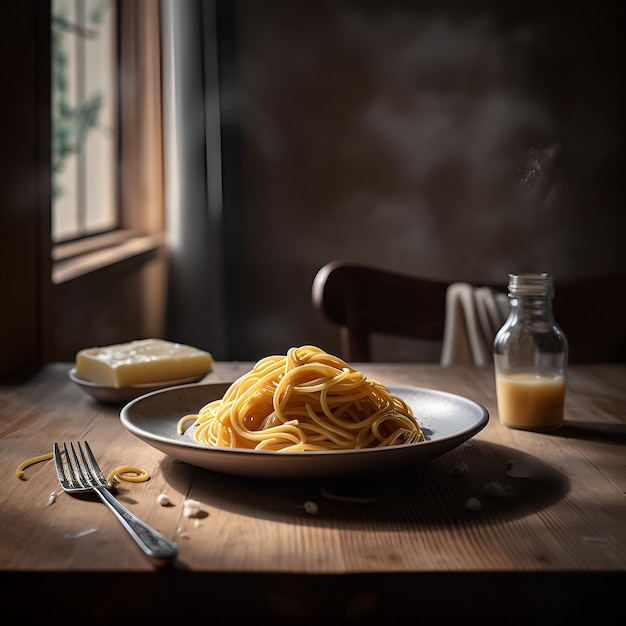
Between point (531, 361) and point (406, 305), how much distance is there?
3.00 ft

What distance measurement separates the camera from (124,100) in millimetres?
3404

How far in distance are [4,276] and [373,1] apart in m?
2.35

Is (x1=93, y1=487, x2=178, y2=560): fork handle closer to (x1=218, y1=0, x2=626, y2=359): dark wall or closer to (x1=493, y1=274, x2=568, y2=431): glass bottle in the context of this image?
(x1=493, y1=274, x2=568, y2=431): glass bottle

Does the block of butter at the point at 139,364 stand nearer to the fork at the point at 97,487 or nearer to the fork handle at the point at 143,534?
the fork at the point at 97,487

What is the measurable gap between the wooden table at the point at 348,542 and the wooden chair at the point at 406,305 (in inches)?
39.8

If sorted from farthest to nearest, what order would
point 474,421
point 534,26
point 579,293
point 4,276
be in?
point 534,26, point 579,293, point 4,276, point 474,421

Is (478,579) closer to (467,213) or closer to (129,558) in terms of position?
(129,558)

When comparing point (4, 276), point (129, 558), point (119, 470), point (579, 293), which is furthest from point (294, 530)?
point (579, 293)

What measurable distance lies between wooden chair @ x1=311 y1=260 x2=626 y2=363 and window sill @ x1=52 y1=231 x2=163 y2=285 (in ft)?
2.40

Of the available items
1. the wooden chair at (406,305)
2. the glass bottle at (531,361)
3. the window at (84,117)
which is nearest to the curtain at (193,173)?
the window at (84,117)

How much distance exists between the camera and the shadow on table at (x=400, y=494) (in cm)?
76

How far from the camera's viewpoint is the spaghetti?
0.89 meters

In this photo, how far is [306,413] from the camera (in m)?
0.91

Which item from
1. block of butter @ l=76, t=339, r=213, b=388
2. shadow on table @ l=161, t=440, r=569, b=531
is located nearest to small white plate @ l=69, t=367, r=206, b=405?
block of butter @ l=76, t=339, r=213, b=388
